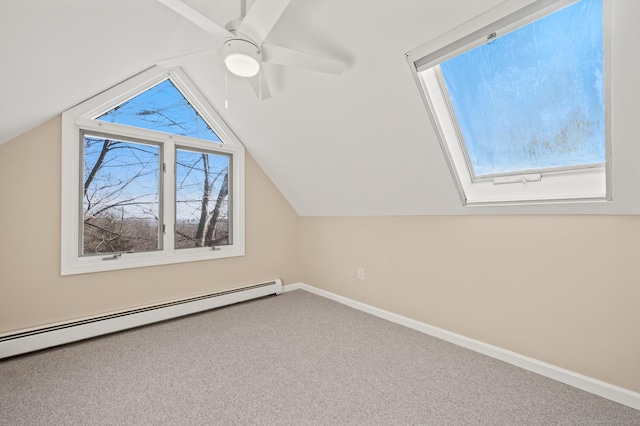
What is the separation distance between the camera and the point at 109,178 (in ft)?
7.91

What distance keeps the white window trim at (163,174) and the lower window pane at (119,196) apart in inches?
3.2

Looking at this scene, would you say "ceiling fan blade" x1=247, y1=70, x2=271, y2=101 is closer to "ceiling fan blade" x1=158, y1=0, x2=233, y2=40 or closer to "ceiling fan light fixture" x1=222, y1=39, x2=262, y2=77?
"ceiling fan light fixture" x1=222, y1=39, x2=262, y2=77

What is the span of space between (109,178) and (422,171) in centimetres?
270

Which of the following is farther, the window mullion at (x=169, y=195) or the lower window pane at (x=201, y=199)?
the lower window pane at (x=201, y=199)

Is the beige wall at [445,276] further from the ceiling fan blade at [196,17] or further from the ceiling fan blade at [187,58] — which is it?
the ceiling fan blade at [196,17]

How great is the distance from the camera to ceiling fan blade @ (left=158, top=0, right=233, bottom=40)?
3.45 ft

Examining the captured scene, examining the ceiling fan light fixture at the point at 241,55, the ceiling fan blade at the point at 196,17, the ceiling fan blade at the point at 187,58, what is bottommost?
the ceiling fan light fixture at the point at 241,55

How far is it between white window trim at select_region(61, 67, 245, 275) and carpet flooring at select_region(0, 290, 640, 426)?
2.23 feet

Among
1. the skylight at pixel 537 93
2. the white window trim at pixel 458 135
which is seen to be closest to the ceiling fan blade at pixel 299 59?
the white window trim at pixel 458 135

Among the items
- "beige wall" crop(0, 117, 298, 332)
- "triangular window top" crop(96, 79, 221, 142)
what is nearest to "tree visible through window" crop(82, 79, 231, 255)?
"triangular window top" crop(96, 79, 221, 142)

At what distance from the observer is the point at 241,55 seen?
1.25 m

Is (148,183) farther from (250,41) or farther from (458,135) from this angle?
(458,135)

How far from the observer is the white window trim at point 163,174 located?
2166mm

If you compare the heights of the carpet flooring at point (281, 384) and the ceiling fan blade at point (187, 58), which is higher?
the ceiling fan blade at point (187, 58)
